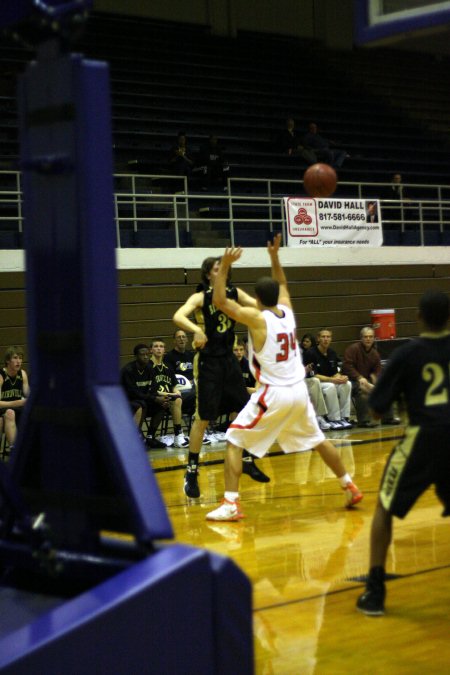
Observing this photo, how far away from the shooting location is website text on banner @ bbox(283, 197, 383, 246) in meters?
15.2

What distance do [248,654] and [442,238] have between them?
53.3 ft

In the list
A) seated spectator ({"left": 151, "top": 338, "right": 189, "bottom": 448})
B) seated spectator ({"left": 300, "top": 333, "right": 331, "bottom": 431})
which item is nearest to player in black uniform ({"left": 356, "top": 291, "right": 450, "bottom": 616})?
seated spectator ({"left": 151, "top": 338, "right": 189, "bottom": 448})

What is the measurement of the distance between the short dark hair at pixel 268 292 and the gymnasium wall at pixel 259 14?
12958 millimetres

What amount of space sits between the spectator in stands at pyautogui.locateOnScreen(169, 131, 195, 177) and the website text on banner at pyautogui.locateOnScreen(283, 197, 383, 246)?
2355 millimetres

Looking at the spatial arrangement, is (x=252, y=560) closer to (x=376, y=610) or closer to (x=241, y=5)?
(x=376, y=610)

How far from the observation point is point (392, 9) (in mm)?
6105

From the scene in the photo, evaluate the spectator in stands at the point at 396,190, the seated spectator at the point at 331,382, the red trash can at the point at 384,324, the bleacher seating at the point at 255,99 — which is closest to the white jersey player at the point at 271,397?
the seated spectator at the point at 331,382

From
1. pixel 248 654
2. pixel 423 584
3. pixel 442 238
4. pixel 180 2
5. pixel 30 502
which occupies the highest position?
pixel 180 2

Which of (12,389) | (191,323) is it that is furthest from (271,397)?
(12,389)

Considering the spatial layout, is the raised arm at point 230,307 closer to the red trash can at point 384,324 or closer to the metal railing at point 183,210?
the metal railing at point 183,210

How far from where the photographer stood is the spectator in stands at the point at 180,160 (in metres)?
16.5

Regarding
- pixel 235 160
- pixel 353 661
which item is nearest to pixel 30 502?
pixel 353 661

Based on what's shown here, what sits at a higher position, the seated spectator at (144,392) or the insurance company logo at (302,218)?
the insurance company logo at (302,218)

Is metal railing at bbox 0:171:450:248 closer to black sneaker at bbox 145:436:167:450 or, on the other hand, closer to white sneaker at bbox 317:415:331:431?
black sneaker at bbox 145:436:167:450
